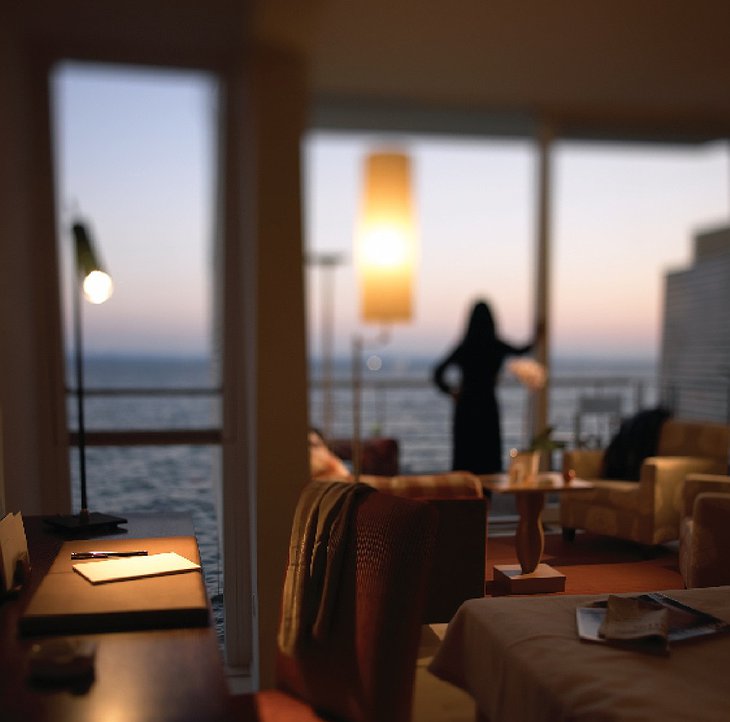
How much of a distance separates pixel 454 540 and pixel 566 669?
5.10 feet

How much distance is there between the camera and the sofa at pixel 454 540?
3.09 meters

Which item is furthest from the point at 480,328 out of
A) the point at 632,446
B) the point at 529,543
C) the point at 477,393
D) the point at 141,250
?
the point at 141,250

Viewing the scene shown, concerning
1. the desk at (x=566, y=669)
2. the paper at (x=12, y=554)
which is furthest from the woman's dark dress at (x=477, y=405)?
the paper at (x=12, y=554)

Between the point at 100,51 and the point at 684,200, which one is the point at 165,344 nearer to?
the point at 100,51

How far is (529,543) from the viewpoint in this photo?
12.5ft

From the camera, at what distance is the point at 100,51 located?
143 inches

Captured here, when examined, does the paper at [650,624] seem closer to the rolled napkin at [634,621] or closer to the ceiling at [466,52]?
the rolled napkin at [634,621]

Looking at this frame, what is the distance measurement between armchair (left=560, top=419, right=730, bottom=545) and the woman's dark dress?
19.8 inches

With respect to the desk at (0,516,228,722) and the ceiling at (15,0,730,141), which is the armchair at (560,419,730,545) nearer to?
the ceiling at (15,0,730,141)

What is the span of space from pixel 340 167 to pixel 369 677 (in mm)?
3343

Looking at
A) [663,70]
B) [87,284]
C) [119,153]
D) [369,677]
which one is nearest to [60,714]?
[369,677]

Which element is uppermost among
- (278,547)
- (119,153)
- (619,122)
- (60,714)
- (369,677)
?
(619,122)

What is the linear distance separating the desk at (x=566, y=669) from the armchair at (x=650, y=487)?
2316 mm

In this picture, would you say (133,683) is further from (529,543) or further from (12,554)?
(529,543)
